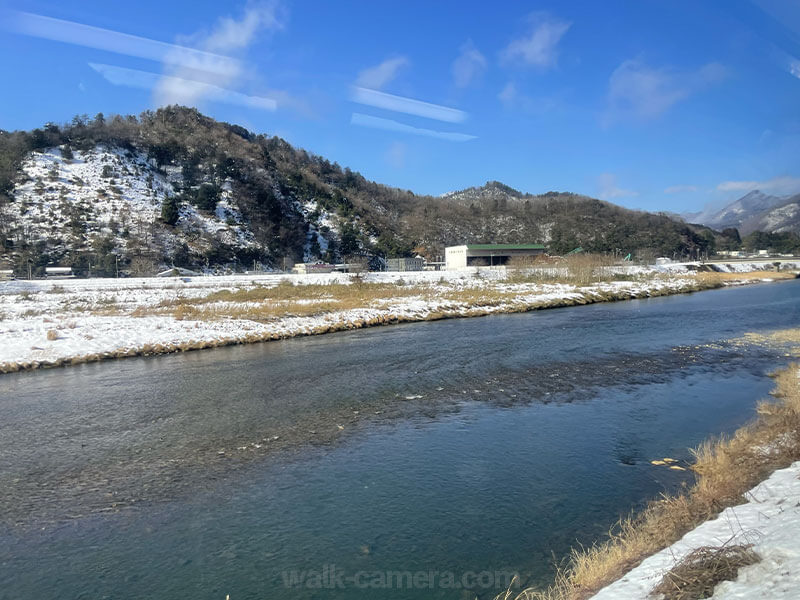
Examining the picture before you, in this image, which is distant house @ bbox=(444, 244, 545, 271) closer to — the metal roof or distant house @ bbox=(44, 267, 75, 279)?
the metal roof

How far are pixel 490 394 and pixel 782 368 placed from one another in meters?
9.60

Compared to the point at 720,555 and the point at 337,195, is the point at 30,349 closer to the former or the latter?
the point at 720,555

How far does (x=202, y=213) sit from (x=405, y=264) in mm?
34009

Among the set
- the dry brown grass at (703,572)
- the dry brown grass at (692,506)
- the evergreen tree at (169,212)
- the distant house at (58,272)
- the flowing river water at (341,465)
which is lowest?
the flowing river water at (341,465)

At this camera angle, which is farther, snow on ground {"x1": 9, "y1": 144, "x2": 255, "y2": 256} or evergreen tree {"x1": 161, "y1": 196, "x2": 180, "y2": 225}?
evergreen tree {"x1": 161, "y1": 196, "x2": 180, "y2": 225}

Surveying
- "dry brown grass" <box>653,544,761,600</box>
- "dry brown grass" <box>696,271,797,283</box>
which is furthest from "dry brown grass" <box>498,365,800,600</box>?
"dry brown grass" <box>696,271,797,283</box>

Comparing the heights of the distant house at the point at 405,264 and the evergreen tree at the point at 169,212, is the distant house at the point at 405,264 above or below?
below

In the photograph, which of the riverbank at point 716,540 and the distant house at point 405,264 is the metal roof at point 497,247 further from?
the riverbank at point 716,540

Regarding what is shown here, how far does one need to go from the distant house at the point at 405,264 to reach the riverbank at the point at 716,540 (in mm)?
77885

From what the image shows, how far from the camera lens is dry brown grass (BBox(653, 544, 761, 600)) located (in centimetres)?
474

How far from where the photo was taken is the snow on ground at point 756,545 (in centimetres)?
454

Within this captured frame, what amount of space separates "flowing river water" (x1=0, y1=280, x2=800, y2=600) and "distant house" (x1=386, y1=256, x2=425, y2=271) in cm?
6598

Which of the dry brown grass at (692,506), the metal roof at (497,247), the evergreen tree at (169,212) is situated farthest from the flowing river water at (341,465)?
the metal roof at (497,247)

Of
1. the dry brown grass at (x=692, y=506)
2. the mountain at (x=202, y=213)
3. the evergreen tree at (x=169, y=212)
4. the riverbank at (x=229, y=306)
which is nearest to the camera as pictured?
the dry brown grass at (x=692, y=506)
